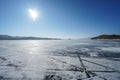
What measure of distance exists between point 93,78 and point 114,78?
2.09 ft

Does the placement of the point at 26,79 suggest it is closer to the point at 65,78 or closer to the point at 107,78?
the point at 65,78

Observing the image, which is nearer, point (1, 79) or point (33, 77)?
point (1, 79)

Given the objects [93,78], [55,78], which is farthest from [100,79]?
[55,78]

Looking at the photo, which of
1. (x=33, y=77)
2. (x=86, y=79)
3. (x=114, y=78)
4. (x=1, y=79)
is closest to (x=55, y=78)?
(x=33, y=77)

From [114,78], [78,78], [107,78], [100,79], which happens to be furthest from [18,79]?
[114,78]

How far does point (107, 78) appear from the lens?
304 centimetres

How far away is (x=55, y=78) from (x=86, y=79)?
905mm

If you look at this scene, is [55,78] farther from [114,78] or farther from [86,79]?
[114,78]

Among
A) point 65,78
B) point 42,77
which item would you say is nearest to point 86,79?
point 65,78

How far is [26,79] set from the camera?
298 centimetres

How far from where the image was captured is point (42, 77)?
3.14 meters

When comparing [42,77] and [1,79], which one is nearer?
[1,79]

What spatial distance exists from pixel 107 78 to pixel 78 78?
2.81ft

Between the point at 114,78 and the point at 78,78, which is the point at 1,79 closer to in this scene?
the point at 78,78
